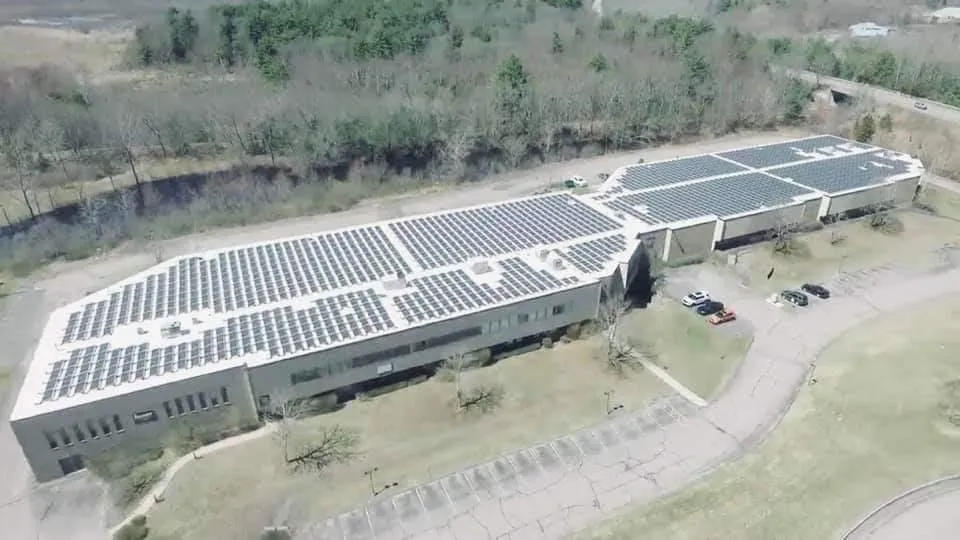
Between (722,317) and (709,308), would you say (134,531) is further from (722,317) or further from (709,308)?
(709,308)

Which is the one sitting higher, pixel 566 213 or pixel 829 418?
pixel 566 213

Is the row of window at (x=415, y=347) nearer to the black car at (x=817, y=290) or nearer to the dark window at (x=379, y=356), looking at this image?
the dark window at (x=379, y=356)

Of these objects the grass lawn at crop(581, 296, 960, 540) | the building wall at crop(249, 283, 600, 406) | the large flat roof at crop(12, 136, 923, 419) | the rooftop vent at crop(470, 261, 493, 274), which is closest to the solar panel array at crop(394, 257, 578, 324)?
the large flat roof at crop(12, 136, 923, 419)

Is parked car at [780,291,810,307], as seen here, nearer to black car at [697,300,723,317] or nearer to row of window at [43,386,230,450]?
black car at [697,300,723,317]

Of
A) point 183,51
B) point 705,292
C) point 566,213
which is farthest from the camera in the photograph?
point 183,51

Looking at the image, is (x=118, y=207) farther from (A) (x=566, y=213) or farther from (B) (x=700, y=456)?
(B) (x=700, y=456)

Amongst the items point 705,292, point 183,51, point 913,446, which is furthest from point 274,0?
point 913,446

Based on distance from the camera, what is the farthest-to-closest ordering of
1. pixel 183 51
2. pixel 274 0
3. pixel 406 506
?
pixel 274 0 → pixel 183 51 → pixel 406 506
